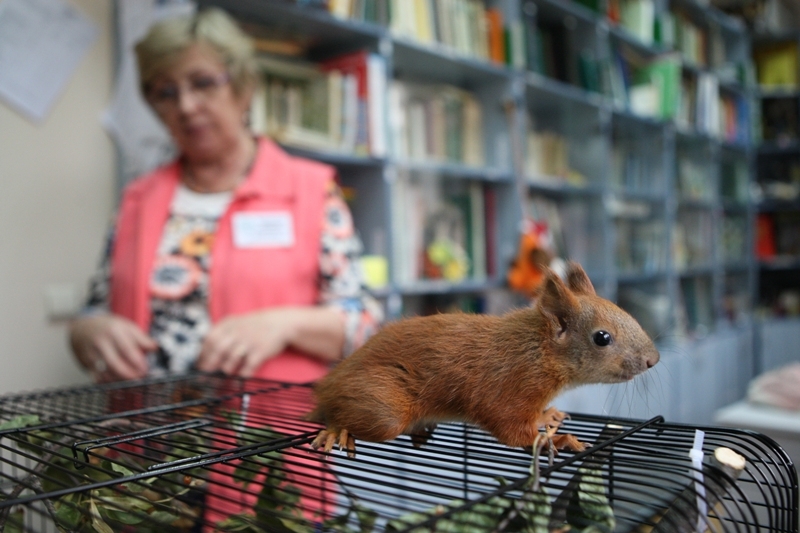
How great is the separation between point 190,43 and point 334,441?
1.13 m

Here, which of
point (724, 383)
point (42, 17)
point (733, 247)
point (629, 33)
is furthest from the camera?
point (733, 247)

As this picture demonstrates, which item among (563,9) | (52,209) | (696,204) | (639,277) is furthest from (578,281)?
(696,204)

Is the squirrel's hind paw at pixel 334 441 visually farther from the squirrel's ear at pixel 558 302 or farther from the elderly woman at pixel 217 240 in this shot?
the elderly woman at pixel 217 240

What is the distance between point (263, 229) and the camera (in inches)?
55.0

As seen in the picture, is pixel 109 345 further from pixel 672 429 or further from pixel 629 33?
pixel 629 33

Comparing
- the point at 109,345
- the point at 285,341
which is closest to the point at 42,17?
the point at 109,345

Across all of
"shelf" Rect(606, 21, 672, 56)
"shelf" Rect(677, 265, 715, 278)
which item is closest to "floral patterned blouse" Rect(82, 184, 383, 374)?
"shelf" Rect(606, 21, 672, 56)

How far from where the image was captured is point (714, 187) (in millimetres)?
4266

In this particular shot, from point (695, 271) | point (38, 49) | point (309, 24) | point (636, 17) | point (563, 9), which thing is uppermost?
point (636, 17)

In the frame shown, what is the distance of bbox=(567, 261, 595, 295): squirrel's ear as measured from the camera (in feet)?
2.05

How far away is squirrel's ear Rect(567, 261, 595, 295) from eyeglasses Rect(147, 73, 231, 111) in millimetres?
1069

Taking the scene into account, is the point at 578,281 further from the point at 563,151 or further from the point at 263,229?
the point at 563,151

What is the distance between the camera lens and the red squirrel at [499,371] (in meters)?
0.57

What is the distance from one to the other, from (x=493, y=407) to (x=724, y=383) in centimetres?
404
